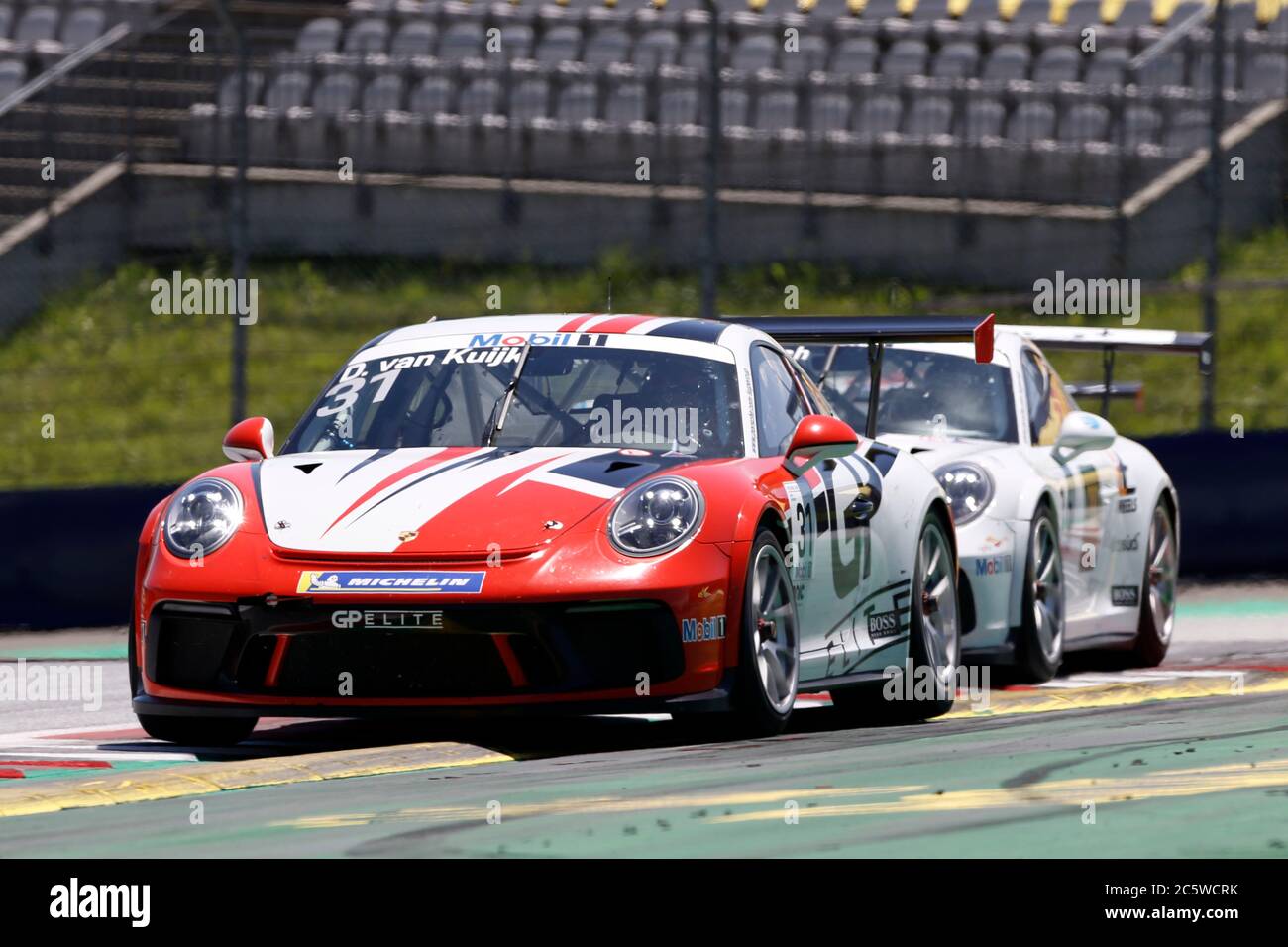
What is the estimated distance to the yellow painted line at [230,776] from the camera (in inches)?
233

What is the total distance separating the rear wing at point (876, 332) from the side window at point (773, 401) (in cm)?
97

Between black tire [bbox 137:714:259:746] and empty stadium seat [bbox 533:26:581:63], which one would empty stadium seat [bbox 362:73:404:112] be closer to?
empty stadium seat [bbox 533:26:581:63]

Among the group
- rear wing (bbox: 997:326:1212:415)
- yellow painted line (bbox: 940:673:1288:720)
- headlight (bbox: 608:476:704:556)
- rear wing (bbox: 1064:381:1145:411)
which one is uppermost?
rear wing (bbox: 997:326:1212:415)

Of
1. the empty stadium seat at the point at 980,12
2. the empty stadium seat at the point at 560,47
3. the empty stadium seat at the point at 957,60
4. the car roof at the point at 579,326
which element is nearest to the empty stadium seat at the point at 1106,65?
the empty stadium seat at the point at 957,60

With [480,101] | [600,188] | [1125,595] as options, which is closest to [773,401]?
[1125,595]

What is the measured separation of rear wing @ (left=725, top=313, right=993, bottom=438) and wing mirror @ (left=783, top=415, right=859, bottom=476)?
1.75 metres

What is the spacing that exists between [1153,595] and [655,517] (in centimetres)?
504

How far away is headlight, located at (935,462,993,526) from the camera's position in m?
9.86

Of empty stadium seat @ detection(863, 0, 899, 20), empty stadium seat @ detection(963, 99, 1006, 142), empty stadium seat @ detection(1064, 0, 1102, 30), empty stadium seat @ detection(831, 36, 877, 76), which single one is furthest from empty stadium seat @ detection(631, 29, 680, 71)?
empty stadium seat @ detection(1064, 0, 1102, 30)

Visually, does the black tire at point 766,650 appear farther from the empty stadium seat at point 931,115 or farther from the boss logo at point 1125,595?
the empty stadium seat at point 931,115

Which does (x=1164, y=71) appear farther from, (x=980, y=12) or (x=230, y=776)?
(x=230, y=776)

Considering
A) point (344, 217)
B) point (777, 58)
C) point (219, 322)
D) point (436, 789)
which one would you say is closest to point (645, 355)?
point (436, 789)
